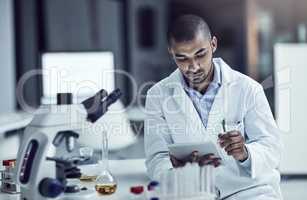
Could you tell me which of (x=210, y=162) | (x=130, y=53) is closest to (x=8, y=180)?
(x=210, y=162)

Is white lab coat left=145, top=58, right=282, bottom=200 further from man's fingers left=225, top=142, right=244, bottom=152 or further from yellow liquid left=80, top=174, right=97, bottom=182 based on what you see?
yellow liquid left=80, top=174, right=97, bottom=182

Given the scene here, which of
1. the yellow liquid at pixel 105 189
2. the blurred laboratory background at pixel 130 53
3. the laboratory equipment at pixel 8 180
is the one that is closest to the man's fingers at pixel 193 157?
the yellow liquid at pixel 105 189

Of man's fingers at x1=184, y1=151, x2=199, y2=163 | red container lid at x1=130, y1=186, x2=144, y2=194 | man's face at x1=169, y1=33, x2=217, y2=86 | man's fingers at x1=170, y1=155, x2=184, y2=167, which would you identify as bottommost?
red container lid at x1=130, y1=186, x2=144, y2=194

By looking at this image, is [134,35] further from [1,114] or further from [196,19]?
[196,19]

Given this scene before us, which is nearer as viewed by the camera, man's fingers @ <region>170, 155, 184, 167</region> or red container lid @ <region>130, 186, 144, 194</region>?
red container lid @ <region>130, 186, 144, 194</region>

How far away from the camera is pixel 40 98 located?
304cm

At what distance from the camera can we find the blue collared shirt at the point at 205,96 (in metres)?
1.41

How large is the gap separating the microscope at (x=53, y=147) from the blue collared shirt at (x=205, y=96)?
0.94 feet

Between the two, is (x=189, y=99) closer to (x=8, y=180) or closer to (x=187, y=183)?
(x=187, y=183)

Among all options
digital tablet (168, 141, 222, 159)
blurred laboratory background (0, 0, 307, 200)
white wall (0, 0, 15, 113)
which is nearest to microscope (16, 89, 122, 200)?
digital tablet (168, 141, 222, 159)

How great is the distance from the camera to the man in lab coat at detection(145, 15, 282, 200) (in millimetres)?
1297

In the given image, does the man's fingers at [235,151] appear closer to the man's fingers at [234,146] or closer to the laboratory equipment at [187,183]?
the man's fingers at [234,146]

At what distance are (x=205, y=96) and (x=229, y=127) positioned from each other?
0.41ft

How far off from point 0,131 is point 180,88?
144 cm
